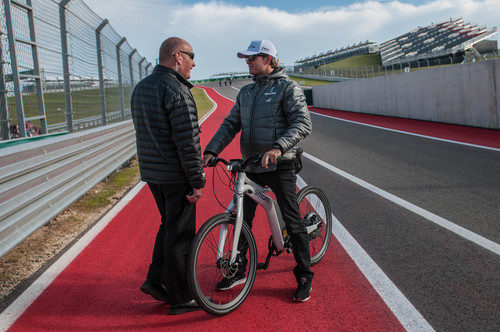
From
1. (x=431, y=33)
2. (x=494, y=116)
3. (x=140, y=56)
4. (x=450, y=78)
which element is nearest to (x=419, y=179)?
(x=494, y=116)

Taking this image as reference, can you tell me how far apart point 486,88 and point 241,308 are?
12.7 m

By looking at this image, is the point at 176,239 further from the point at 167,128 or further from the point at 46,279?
the point at 46,279

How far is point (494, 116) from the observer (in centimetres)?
1288

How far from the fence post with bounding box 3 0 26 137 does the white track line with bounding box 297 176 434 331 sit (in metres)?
4.38

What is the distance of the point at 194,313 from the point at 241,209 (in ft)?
3.03

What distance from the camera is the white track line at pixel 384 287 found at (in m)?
3.05

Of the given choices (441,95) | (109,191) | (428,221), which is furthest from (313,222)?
(441,95)

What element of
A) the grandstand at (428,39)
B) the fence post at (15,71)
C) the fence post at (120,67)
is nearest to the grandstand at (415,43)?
the grandstand at (428,39)

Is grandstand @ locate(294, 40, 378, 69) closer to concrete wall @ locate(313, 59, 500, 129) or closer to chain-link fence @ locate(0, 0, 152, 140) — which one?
concrete wall @ locate(313, 59, 500, 129)

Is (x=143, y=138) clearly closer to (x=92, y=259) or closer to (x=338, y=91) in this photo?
(x=92, y=259)

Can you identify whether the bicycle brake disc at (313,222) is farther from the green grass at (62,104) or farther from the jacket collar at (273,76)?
the green grass at (62,104)

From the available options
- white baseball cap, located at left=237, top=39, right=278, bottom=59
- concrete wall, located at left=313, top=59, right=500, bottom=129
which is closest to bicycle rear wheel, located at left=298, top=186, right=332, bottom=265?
white baseball cap, located at left=237, top=39, right=278, bottom=59

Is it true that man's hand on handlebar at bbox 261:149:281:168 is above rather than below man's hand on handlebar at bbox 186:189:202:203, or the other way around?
above

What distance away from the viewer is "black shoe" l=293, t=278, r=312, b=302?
347 centimetres
